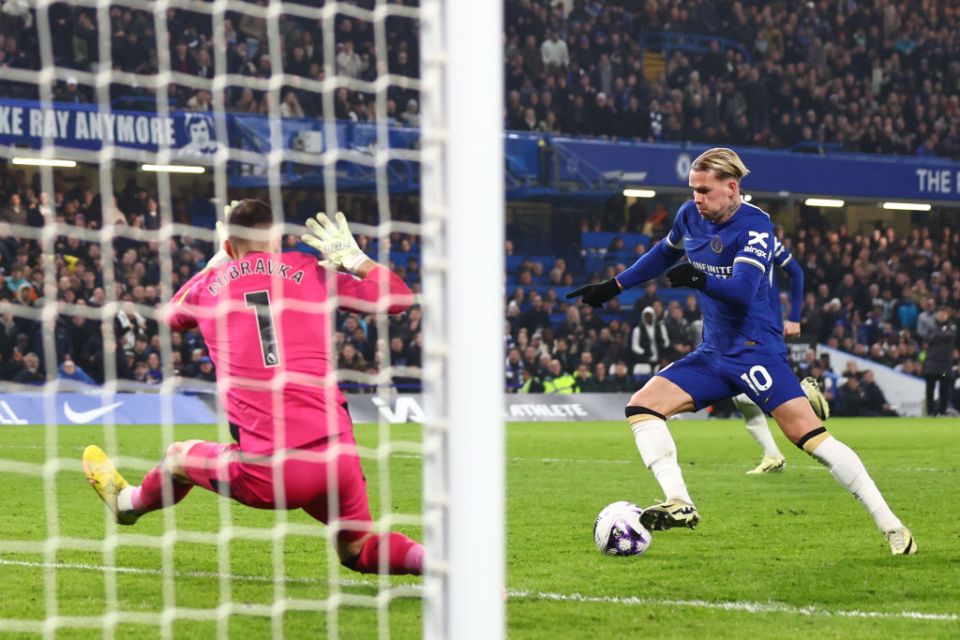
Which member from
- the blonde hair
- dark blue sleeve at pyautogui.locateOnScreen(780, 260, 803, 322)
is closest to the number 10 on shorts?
the blonde hair

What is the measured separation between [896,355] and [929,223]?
306 inches

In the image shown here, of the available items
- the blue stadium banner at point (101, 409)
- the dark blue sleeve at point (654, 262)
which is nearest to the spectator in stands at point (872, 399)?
the blue stadium banner at point (101, 409)

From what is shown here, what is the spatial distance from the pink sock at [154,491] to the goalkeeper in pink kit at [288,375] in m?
0.23

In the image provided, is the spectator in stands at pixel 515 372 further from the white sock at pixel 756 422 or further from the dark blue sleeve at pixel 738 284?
the dark blue sleeve at pixel 738 284

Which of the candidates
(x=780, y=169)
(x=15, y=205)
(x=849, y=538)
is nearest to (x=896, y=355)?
(x=780, y=169)

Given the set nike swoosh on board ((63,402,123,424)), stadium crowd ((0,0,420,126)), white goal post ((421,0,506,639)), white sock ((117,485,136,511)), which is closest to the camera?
white goal post ((421,0,506,639))

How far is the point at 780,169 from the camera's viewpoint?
2758 cm

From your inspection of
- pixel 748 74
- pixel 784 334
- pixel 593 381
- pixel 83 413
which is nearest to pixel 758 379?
pixel 784 334

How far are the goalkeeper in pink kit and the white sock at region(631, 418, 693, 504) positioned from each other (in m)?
2.27

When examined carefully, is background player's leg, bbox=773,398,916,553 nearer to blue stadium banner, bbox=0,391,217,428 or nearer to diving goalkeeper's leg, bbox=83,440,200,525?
diving goalkeeper's leg, bbox=83,440,200,525

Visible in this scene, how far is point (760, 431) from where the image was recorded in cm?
1142

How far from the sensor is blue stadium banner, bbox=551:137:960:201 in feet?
84.4

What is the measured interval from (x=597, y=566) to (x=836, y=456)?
55.0 inches

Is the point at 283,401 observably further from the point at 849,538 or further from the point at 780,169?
the point at 780,169
